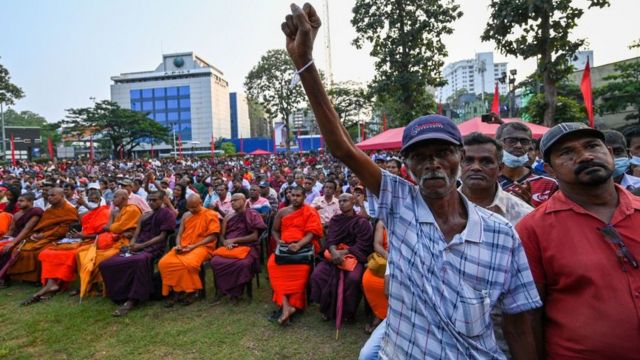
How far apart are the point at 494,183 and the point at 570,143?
751 mm

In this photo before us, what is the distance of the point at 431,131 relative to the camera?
4.29ft

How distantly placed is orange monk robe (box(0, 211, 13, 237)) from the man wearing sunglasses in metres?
8.20

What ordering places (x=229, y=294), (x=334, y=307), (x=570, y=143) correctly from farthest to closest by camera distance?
(x=229, y=294) → (x=334, y=307) → (x=570, y=143)

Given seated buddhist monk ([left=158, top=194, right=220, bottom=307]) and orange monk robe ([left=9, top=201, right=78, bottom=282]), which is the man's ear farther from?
orange monk robe ([left=9, top=201, right=78, bottom=282])

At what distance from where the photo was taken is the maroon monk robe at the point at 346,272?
14.5 feet

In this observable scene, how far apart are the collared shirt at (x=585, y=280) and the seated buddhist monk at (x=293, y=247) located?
11.5ft

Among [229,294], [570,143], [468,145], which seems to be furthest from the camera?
[229,294]

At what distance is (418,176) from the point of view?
4.54 ft

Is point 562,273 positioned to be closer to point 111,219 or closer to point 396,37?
point 111,219

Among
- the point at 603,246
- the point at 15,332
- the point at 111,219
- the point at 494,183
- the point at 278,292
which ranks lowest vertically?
the point at 15,332

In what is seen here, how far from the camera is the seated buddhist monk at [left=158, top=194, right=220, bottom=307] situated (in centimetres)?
520

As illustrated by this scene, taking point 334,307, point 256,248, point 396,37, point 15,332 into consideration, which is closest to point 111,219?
point 15,332

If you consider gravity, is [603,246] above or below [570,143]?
below

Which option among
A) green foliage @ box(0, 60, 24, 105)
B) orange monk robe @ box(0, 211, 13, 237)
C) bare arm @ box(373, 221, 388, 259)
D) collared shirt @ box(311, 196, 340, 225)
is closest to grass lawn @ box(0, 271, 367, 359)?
bare arm @ box(373, 221, 388, 259)
